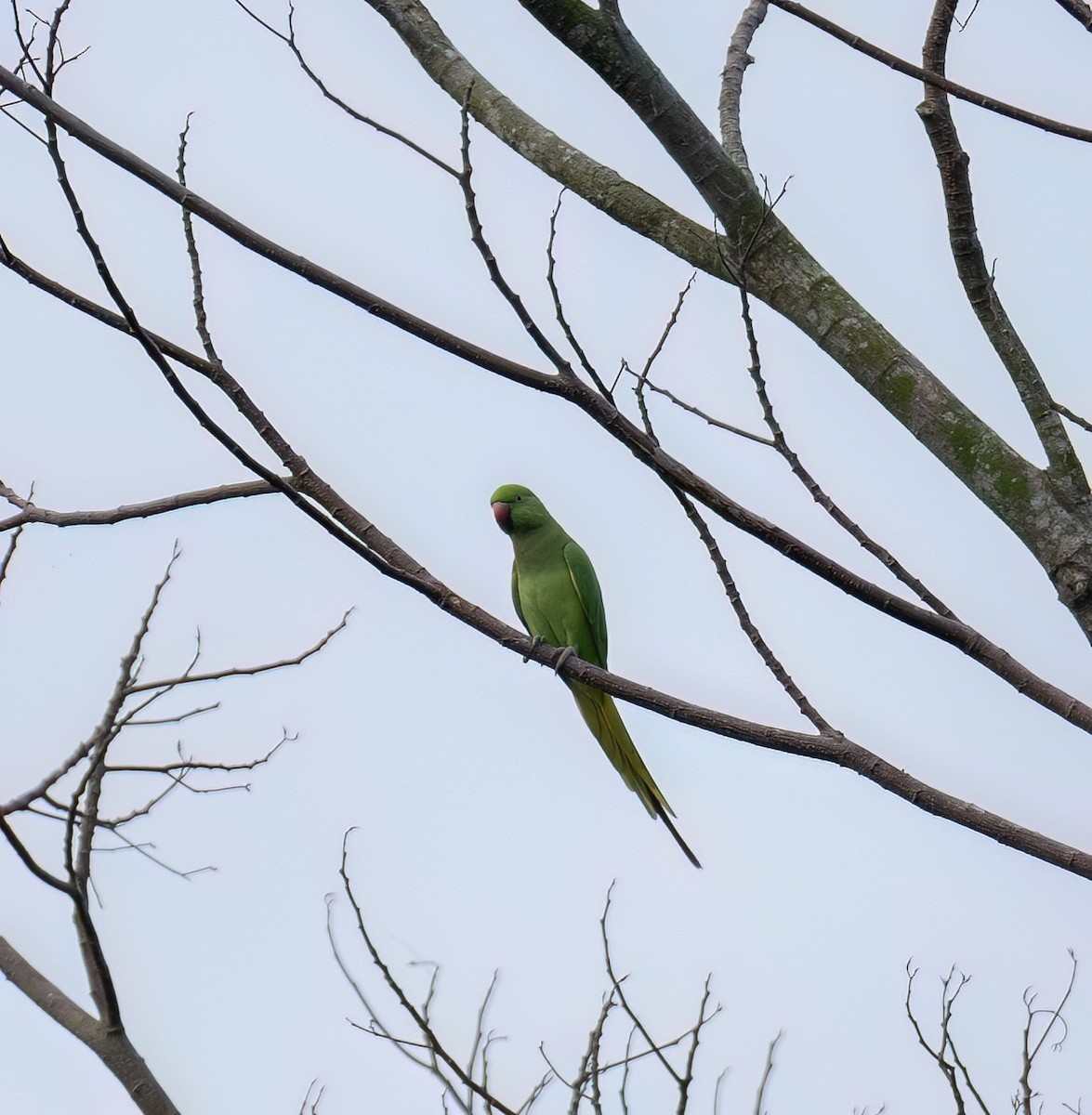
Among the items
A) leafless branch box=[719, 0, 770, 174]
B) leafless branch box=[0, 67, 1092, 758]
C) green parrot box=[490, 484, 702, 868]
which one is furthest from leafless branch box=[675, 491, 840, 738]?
green parrot box=[490, 484, 702, 868]

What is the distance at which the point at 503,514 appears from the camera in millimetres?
5676

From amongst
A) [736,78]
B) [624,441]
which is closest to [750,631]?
[624,441]

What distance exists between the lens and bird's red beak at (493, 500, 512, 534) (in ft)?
18.6

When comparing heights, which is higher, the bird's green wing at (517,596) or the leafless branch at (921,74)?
the bird's green wing at (517,596)

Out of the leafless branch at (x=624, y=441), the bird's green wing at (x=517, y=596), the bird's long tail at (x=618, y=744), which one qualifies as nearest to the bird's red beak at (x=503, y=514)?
the bird's green wing at (x=517, y=596)

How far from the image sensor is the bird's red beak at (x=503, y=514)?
568 cm

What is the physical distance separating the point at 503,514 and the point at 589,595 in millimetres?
560

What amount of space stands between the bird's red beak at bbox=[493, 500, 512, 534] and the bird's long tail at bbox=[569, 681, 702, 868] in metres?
1.17

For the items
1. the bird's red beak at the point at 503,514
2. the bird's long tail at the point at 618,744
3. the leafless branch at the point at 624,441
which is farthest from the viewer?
the bird's red beak at the point at 503,514

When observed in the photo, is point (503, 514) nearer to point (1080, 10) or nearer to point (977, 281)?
point (977, 281)

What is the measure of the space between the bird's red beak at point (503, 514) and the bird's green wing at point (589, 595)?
0.93 feet

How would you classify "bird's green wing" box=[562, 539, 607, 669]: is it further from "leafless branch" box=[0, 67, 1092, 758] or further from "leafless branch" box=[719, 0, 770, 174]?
"leafless branch" box=[0, 67, 1092, 758]

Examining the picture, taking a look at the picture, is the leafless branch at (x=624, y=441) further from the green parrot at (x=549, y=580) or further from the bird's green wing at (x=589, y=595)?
the bird's green wing at (x=589, y=595)

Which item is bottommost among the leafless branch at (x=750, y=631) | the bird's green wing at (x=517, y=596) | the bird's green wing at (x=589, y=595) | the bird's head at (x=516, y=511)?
the leafless branch at (x=750, y=631)
